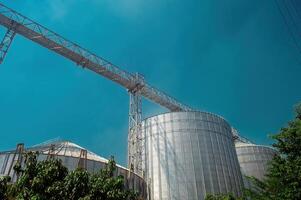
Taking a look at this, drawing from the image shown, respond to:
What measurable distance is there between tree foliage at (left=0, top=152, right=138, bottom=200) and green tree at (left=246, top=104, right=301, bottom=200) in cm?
1094

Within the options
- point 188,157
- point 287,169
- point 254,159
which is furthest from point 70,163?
point 254,159

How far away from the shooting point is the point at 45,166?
1625 cm

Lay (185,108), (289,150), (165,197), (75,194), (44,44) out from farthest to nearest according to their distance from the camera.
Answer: (185,108) → (44,44) → (165,197) → (289,150) → (75,194)

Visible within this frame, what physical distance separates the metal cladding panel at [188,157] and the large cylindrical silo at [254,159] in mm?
14347

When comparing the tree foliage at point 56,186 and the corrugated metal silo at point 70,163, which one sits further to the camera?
the corrugated metal silo at point 70,163

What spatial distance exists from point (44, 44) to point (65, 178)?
2639cm

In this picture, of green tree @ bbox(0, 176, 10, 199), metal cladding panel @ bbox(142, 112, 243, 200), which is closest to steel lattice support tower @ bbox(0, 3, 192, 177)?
metal cladding panel @ bbox(142, 112, 243, 200)

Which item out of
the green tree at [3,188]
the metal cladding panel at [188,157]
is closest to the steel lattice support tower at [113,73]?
the metal cladding panel at [188,157]

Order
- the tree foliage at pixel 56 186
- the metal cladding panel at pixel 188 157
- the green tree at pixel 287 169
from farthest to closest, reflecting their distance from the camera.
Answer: the metal cladding panel at pixel 188 157 → the green tree at pixel 287 169 → the tree foliage at pixel 56 186

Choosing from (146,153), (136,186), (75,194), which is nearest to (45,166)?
(75,194)

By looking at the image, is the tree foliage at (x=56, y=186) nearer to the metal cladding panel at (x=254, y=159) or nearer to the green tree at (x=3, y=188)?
the green tree at (x=3, y=188)

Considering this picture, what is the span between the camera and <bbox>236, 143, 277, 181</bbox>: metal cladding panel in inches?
2061

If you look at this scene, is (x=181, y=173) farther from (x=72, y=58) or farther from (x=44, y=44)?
(x=44, y=44)

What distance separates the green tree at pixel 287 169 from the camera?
19.3 m
